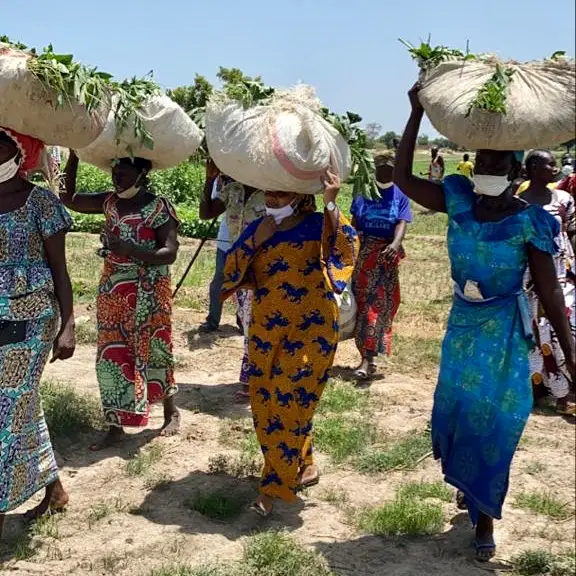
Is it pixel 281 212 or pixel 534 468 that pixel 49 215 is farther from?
pixel 534 468

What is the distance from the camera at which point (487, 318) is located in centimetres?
366

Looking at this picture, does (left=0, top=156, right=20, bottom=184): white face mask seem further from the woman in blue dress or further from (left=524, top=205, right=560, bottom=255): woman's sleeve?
(left=524, top=205, right=560, bottom=255): woman's sleeve

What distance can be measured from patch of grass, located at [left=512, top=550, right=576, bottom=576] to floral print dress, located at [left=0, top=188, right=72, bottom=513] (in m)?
2.36

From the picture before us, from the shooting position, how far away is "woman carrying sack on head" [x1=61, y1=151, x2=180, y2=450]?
471 centimetres

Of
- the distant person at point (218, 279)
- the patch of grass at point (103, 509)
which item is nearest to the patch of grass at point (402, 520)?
the patch of grass at point (103, 509)

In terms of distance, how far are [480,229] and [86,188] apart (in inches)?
638

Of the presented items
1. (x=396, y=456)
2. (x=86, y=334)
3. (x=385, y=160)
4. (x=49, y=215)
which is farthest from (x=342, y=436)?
(x=86, y=334)

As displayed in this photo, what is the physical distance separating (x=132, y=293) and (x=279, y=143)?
5.04 feet

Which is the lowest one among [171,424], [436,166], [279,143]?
[171,424]

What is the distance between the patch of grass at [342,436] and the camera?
5.07 meters

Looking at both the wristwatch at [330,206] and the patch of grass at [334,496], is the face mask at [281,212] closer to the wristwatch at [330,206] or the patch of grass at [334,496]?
the wristwatch at [330,206]

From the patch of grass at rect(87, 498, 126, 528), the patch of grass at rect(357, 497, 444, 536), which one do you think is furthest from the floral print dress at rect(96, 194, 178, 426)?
the patch of grass at rect(357, 497, 444, 536)

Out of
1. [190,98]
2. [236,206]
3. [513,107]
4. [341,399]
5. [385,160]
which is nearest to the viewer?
[513,107]

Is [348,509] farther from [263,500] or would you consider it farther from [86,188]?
[86,188]
